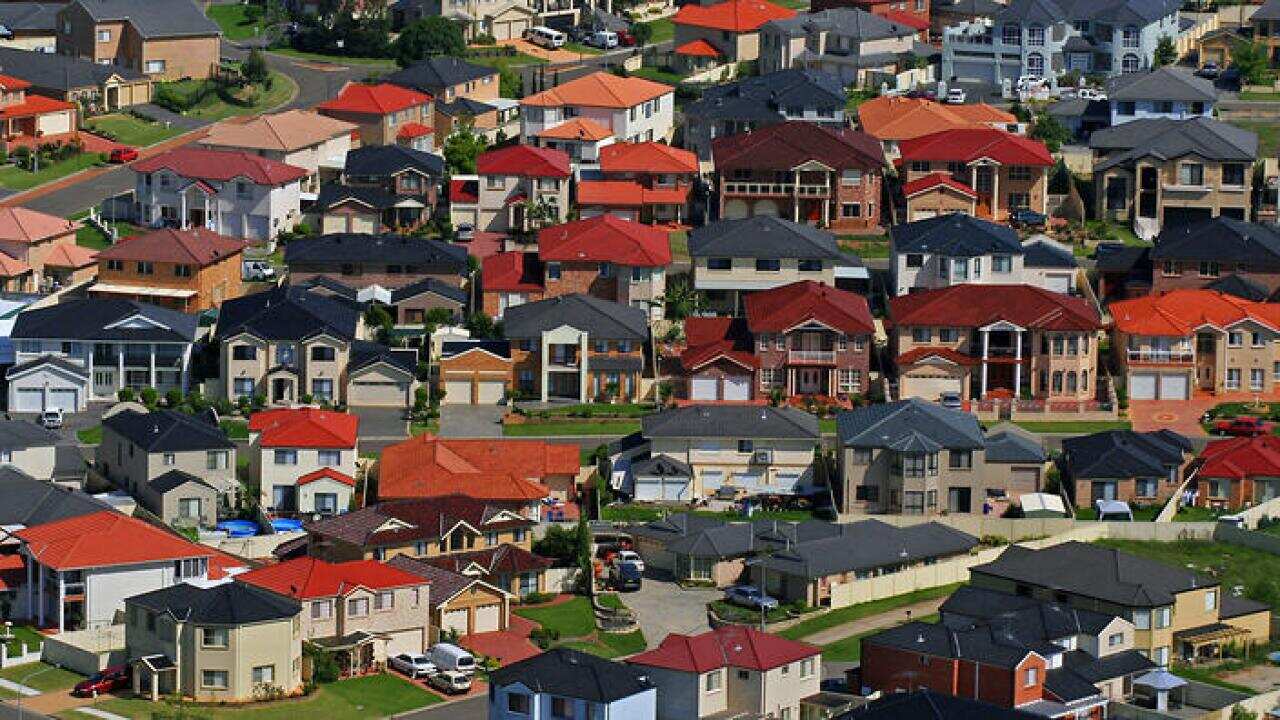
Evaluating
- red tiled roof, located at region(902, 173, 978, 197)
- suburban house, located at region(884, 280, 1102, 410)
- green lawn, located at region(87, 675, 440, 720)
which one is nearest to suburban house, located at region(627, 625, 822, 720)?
green lawn, located at region(87, 675, 440, 720)

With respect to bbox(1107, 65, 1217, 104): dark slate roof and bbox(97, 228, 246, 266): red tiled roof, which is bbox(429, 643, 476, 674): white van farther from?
bbox(1107, 65, 1217, 104): dark slate roof

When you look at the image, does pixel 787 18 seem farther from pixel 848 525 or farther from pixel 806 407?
pixel 848 525

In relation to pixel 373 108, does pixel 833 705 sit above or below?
below

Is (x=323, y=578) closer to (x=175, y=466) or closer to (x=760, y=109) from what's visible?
(x=175, y=466)

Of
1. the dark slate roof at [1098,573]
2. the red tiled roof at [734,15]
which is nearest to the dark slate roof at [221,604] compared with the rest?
the dark slate roof at [1098,573]

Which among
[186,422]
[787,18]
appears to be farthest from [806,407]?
[787,18]

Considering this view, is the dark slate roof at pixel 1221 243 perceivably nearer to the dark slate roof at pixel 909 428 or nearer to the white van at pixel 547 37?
the dark slate roof at pixel 909 428

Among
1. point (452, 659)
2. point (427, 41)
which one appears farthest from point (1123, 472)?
point (427, 41)
